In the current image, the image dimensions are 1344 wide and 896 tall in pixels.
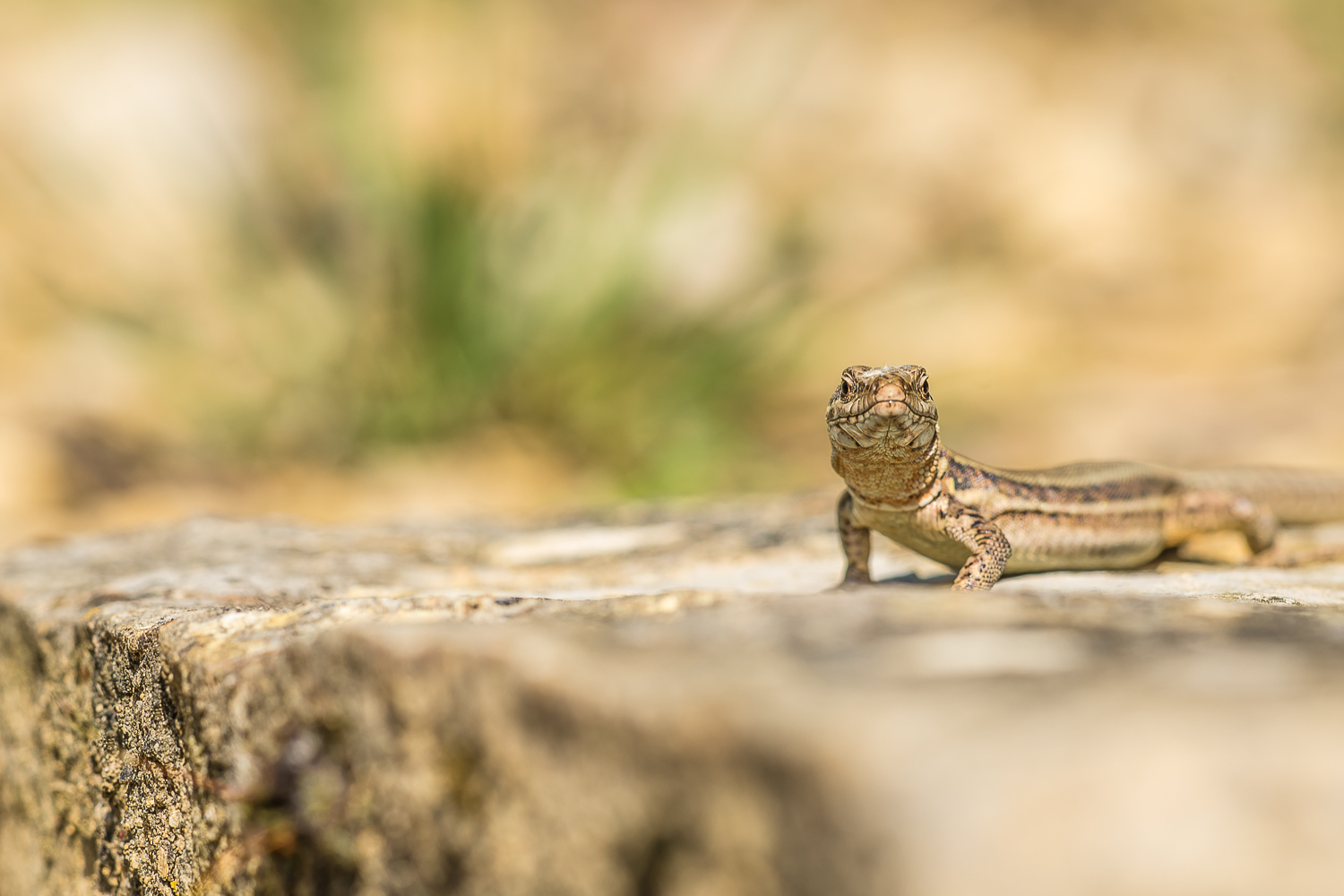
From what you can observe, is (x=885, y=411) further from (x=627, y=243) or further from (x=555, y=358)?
(x=627, y=243)

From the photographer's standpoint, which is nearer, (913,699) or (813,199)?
(913,699)

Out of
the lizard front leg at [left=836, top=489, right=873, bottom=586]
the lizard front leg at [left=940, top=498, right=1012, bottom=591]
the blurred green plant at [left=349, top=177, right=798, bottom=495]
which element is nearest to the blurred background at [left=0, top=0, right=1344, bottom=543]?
the blurred green plant at [left=349, top=177, right=798, bottom=495]

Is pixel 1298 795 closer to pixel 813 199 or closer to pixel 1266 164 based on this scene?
pixel 813 199

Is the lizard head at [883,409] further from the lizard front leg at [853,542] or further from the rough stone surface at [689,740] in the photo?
the rough stone surface at [689,740]

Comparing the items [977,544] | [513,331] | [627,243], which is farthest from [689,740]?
[627,243]

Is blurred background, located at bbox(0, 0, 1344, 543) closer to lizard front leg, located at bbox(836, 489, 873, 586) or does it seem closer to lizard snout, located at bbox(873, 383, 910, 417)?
lizard front leg, located at bbox(836, 489, 873, 586)

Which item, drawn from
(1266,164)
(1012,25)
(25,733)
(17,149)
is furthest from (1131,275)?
(25,733)
